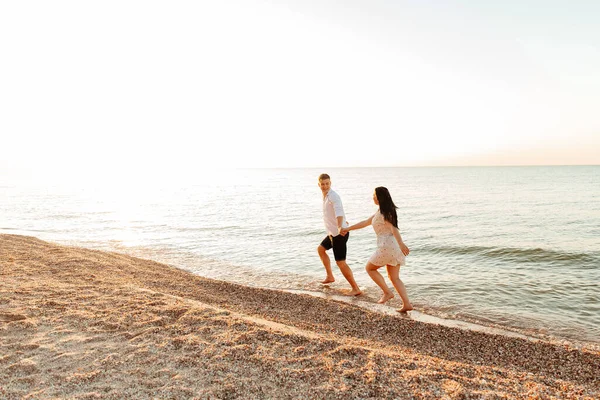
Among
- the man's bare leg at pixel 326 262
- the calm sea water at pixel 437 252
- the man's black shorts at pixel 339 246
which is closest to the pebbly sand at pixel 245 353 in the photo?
the man's black shorts at pixel 339 246

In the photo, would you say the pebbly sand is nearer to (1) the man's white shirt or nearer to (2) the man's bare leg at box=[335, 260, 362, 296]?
(2) the man's bare leg at box=[335, 260, 362, 296]

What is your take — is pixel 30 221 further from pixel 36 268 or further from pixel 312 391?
pixel 312 391

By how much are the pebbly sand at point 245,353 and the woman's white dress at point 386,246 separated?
39.7 inches

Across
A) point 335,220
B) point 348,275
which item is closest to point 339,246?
point 335,220

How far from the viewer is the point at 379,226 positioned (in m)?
6.88

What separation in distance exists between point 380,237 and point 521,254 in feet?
26.5

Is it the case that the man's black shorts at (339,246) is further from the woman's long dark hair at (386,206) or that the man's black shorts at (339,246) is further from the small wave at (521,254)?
the small wave at (521,254)

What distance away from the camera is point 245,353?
448 cm

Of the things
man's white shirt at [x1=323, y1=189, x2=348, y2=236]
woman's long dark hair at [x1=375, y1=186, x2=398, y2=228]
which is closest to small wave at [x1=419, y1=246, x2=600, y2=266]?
man's white shirt at [x1=323, y1=189, x2=348, y2=236]

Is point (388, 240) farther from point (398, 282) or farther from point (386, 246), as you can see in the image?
point (398, 282)

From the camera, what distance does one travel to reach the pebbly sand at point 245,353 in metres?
3.77

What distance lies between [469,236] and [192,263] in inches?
439

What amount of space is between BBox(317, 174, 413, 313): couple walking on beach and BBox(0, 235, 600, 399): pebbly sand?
0.81m

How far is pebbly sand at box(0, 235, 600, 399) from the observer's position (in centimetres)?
377
